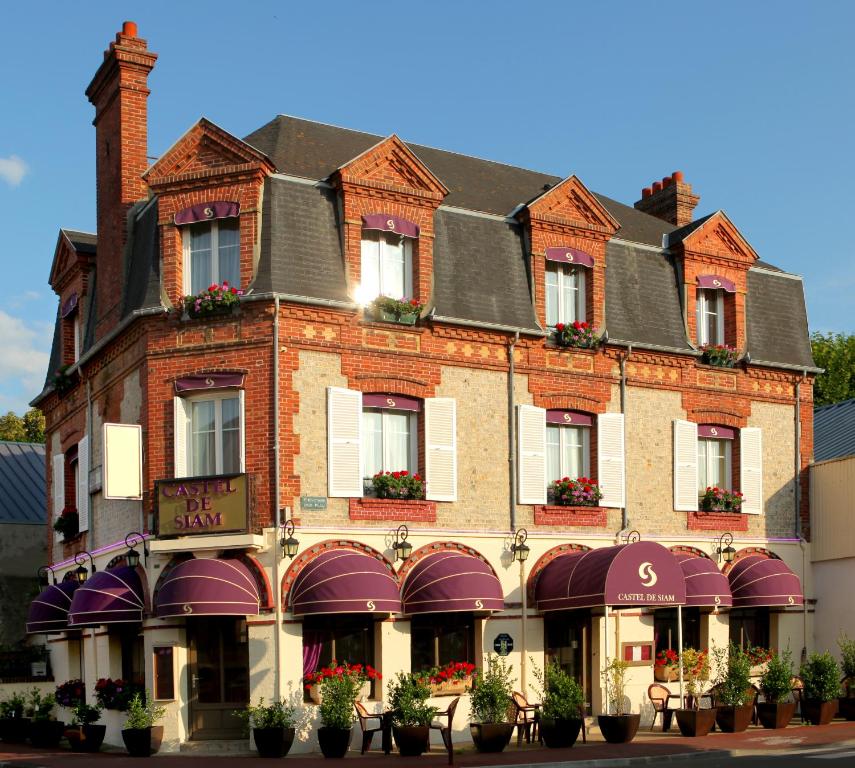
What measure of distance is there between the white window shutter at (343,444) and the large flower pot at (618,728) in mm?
6081

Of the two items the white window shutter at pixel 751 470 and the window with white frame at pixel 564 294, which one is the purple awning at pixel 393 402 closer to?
the window with white frame at pixel 564 294

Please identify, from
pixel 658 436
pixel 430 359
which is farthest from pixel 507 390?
pixel 658 436

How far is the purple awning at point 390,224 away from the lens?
24719 mm

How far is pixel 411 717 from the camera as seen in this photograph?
22.1m

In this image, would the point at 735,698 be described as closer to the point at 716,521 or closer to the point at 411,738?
the point at 716,521

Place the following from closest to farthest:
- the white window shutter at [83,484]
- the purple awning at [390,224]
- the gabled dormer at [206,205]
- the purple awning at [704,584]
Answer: the gabled dormer at [206,205] → the purple awning at [390,224] → the purple awning at [704,584] → the white window shutter at [83,484]

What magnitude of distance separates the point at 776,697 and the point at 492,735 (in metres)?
6.62

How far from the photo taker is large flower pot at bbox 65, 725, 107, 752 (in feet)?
81.4

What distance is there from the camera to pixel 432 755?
73.0 feet

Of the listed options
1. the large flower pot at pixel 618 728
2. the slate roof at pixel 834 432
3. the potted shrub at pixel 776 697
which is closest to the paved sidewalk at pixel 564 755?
the large flower pot at pixel 618 728

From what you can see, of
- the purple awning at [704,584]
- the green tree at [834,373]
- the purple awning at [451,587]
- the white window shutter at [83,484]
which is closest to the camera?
the purple awning at [451,587]

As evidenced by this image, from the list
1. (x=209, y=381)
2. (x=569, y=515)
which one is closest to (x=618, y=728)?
(x=569, y=515)

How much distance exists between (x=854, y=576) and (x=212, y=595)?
14.5 m

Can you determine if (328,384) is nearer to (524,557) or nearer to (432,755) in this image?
(524,557)
